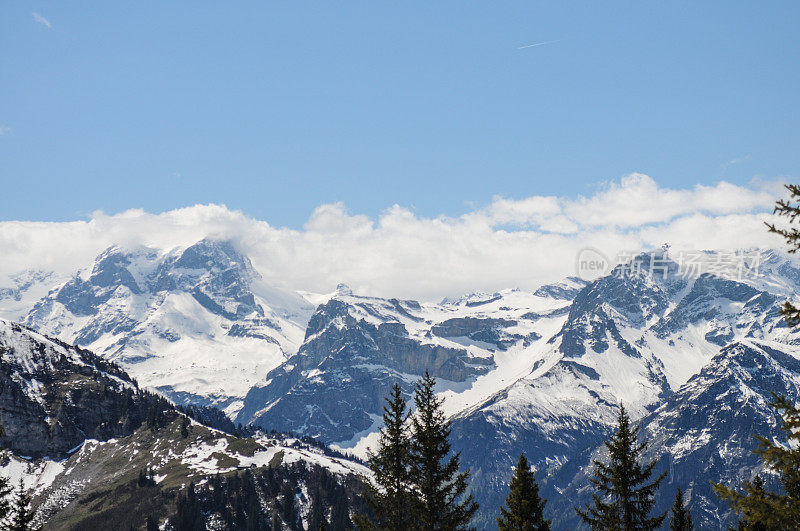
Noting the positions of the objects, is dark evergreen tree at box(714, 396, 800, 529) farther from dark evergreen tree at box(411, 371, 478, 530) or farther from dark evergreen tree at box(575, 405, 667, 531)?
dark evergreen tree at box(411, 371, 478, 530)

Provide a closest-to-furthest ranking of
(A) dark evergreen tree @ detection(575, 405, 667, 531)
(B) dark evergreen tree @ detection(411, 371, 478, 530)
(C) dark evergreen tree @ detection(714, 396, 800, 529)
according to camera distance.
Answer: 1. (C) dark evergreen tree @ detection(714, 396, 800, 529)
2. (A) dark evergreen tree @ detection(575, 405, 667, 531)
3. (B) dark evergreen tree @ detection(411, 371, 478, 530)

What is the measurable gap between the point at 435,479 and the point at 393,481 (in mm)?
2206

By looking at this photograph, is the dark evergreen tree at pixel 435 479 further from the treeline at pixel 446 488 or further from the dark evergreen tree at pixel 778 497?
the dark evergreen tree at pixel 778 497

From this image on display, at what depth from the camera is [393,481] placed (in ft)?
128

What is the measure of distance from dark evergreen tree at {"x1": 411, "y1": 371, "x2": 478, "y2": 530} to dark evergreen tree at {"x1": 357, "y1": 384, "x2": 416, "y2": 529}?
18.9 inches

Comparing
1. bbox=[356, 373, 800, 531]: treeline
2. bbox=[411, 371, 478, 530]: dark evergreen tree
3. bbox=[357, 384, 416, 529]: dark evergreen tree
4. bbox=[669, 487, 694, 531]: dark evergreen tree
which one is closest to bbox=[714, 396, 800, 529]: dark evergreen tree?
bbox=[356, 373, 800, 531]: treeline

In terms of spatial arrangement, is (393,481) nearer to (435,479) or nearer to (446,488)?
(435,479)

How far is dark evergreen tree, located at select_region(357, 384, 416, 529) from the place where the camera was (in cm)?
3828

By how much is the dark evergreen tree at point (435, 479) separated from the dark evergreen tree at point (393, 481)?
48 centimetres

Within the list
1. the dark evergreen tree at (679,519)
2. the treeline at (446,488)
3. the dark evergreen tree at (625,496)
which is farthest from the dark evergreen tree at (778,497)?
the dark evergreen tree at (679,519)

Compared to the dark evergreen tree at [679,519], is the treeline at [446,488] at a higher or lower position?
higher

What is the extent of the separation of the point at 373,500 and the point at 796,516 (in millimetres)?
20929

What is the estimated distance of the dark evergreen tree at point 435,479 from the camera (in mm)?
37469

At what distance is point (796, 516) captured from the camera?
901 inches
